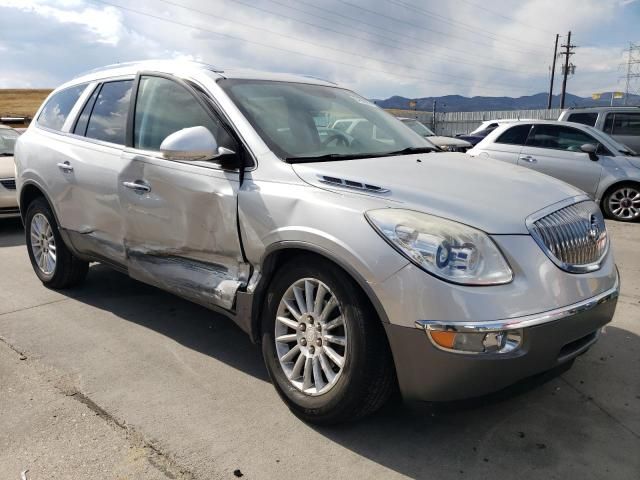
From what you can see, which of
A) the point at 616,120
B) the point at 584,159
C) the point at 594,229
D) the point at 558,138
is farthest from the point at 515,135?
the point at 594,229

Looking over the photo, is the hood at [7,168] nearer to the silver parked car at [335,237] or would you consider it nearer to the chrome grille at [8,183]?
the chrome grille at [8,183]

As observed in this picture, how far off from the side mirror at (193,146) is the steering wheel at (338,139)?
62 cm

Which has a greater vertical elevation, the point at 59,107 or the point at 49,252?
the point at 59,107

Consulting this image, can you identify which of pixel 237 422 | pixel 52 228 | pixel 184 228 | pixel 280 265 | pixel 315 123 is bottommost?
pixel 237 422

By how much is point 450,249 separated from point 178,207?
5.75 feet

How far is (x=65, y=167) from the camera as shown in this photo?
437 centimetres

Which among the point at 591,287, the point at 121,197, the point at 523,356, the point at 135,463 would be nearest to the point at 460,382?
the point at 523,356

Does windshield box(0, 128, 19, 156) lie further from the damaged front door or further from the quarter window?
the damaged front door

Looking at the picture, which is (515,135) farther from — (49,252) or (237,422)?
(237,422)

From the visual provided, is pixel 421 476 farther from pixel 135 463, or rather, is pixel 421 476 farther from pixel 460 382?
pixel 135 463

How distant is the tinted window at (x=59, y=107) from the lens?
4.68 metres

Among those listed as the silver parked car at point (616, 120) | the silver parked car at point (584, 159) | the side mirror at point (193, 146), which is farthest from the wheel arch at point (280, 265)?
the silver parked car at point (616, 120)

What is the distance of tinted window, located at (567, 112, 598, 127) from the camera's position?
1104 cm

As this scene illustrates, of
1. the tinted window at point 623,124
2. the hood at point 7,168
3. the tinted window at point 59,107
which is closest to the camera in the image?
the tinted window at point 59,107
